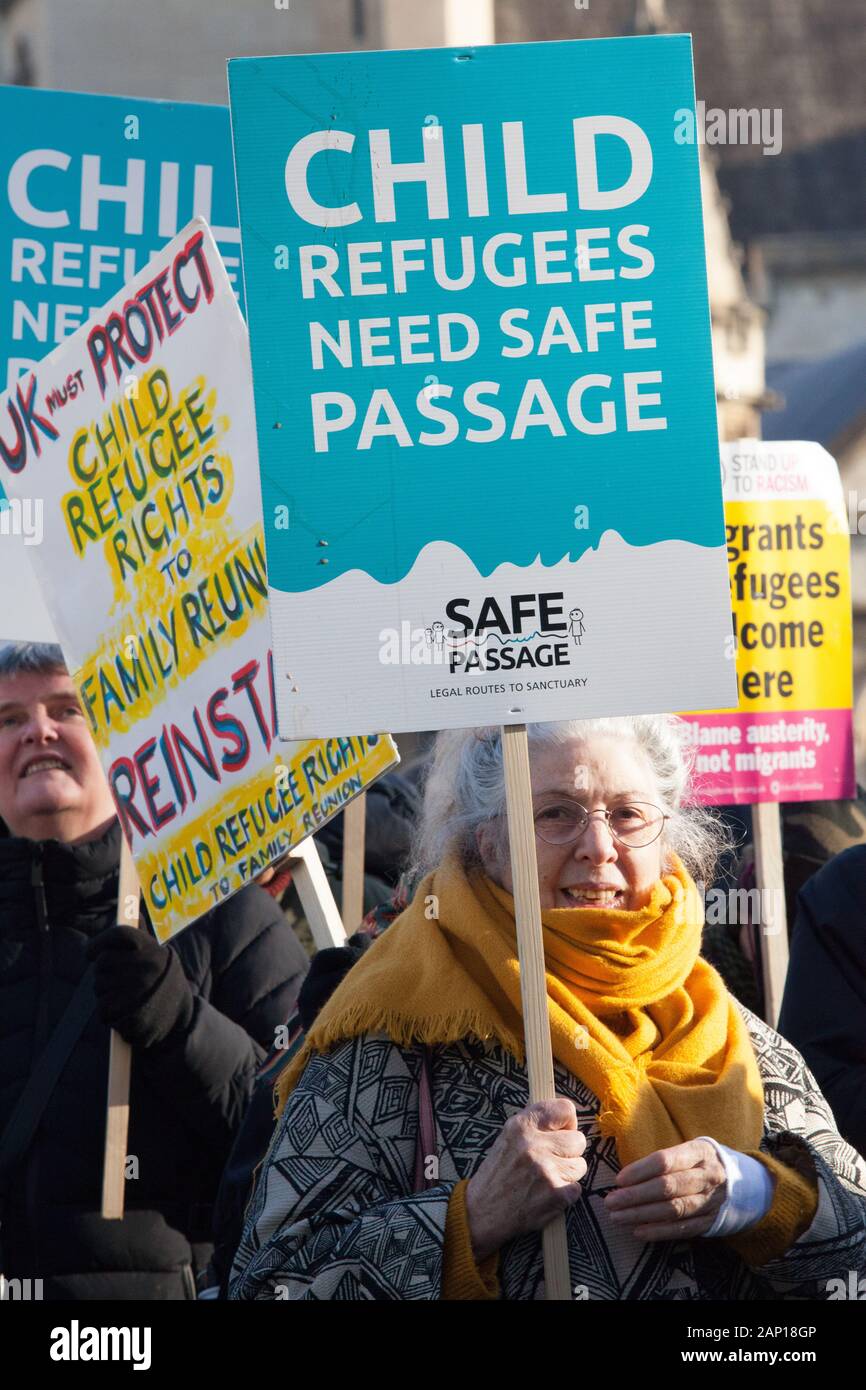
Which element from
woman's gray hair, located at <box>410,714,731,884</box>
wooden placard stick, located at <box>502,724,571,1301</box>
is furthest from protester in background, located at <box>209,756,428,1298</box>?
wooden placard stick, located at <box>502,724,571,1301</box>

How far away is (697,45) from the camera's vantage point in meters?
40.5

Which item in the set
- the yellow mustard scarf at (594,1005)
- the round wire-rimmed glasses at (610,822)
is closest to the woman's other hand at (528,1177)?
the yellow mustard scarf at (594,1005)

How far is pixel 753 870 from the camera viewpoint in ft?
16.3

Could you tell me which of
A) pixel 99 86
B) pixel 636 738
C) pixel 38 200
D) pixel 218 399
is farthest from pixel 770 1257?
pixel 99 86

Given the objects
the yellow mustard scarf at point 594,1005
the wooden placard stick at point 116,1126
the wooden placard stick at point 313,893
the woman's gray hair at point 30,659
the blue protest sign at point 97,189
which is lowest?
the wooden placard stick at point 116,1126

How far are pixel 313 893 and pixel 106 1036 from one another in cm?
50

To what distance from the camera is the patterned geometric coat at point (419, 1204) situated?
2.79 meters

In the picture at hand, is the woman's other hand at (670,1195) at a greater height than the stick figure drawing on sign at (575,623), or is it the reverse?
the stick figure drawing on sign at (575,623)

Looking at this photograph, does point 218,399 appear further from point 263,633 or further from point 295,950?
point 295,950

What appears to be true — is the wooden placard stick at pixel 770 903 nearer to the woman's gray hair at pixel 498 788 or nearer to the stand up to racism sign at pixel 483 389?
the woman's gray hair at pixel 498 788

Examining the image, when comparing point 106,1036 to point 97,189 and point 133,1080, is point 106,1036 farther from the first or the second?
point 97,189

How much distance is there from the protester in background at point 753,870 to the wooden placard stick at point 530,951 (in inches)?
71.9

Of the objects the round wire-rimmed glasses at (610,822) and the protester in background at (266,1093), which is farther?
the protester in background at (266,1093)

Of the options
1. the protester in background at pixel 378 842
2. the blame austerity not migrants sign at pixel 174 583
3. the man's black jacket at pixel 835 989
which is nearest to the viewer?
the man's black jacket at pixel 835 989
